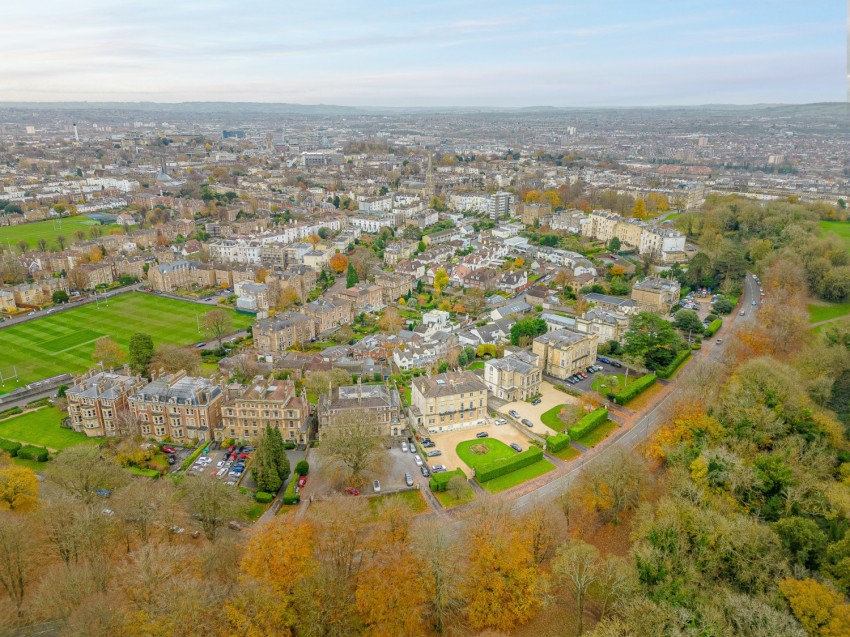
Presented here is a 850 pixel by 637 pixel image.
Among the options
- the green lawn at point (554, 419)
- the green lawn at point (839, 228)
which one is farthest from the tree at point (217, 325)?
the green lawn at point (839, 228)

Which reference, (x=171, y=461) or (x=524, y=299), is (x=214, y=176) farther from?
(x=171, y=461)

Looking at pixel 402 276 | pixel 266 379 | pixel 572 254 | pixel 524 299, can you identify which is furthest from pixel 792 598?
pixel 572 254

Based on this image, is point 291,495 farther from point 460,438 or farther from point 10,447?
point 10,447

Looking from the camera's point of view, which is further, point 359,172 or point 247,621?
point 359,172

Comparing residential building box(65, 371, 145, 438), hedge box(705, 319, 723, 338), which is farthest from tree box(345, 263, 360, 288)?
hedge box(705, 319, 723, 338)

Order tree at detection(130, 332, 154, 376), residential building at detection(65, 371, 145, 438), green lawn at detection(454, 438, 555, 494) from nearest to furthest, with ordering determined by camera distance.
→ green lawn at detection(454, 438, 555, 494) < residential building at detection(65, 371, 145, 438) < tree at detection(130, 332, 154, 376)

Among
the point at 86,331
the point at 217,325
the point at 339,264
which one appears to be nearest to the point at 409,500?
the point at 217,325

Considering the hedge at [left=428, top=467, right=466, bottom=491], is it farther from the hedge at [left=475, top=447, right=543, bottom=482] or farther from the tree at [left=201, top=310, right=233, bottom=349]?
the tree at [left=201, top=310, right=233, bottom=349]
